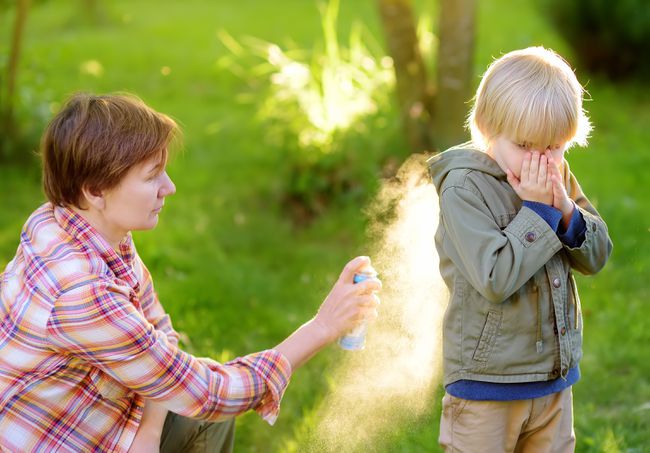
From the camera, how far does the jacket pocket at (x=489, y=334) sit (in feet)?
8.05

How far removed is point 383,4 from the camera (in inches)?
247

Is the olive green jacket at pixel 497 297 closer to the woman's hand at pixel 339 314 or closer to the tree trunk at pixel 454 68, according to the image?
the woman's hand at pixel 339 314

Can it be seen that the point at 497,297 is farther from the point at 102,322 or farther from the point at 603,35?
the point at 603,35

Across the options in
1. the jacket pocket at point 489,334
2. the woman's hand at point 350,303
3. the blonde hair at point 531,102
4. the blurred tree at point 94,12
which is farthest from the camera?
the blurred tree at point 94,12

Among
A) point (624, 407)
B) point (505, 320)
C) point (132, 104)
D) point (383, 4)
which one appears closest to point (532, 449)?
point (505, 320)

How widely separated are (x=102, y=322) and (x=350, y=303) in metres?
0.70

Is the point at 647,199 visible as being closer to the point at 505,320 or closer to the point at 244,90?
the point at 505,320

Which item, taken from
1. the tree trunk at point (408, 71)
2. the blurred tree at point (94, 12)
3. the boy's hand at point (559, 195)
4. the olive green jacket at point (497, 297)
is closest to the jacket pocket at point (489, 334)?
the olive green jacket at point (497, 297)

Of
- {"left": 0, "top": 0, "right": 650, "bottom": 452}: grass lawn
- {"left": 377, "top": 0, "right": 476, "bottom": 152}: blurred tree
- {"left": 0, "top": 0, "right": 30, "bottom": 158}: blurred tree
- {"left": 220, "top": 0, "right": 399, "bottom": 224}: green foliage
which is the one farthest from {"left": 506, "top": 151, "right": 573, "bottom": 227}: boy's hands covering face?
{"left": 0, "top": 0, "right": 30, "bottom": 158}: blurred tree

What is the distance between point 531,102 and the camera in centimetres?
234

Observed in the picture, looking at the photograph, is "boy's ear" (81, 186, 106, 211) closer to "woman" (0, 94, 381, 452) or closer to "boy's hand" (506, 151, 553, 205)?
"woman" (0, 94, 381, 452)

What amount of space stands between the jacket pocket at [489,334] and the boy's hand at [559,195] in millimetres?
315

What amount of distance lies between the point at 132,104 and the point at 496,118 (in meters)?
1.04

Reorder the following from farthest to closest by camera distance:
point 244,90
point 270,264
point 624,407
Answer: point 244,90, point 270,264, point 624,407
